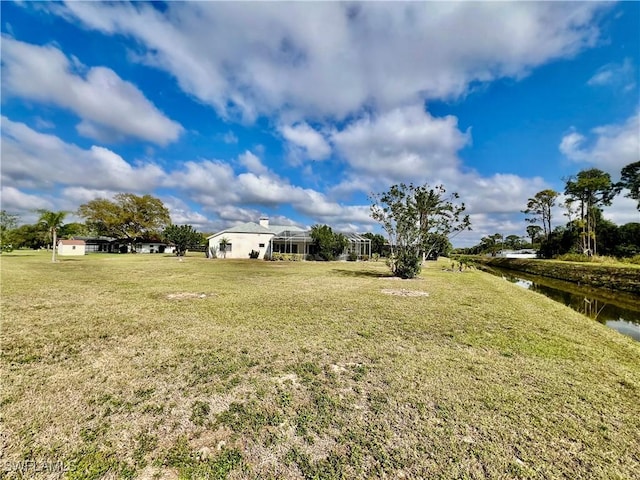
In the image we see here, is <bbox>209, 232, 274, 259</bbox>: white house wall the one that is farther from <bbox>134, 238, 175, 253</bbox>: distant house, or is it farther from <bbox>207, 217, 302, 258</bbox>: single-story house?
<bbox>134, 238, 175, 253</bbox>: distant house

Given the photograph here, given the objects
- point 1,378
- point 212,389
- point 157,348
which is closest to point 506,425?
point 212,389

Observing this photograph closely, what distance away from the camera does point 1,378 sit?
355cm

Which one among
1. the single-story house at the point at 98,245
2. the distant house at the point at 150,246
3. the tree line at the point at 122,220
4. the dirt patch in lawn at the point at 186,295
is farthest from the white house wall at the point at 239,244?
the single-story house at the point at 98,245

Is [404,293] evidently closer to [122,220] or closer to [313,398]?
[313,398]

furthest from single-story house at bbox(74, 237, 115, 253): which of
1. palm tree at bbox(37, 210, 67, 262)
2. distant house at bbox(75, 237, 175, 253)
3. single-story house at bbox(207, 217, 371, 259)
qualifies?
single-story house at bbox(207, 217, 371, 259)

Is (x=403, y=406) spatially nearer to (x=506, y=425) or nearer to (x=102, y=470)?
(x=506, y=425)

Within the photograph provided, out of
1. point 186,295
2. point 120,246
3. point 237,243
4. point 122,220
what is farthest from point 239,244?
point 120,246

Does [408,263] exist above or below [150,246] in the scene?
below

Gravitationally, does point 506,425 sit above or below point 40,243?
below

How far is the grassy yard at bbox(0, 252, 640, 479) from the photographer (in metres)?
2.26

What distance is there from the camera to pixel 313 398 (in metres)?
3.22

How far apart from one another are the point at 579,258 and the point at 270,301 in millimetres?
35276

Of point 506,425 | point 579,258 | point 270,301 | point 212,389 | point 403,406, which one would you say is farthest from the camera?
point 579,258

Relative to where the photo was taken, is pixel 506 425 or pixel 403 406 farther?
pixel 403 406
